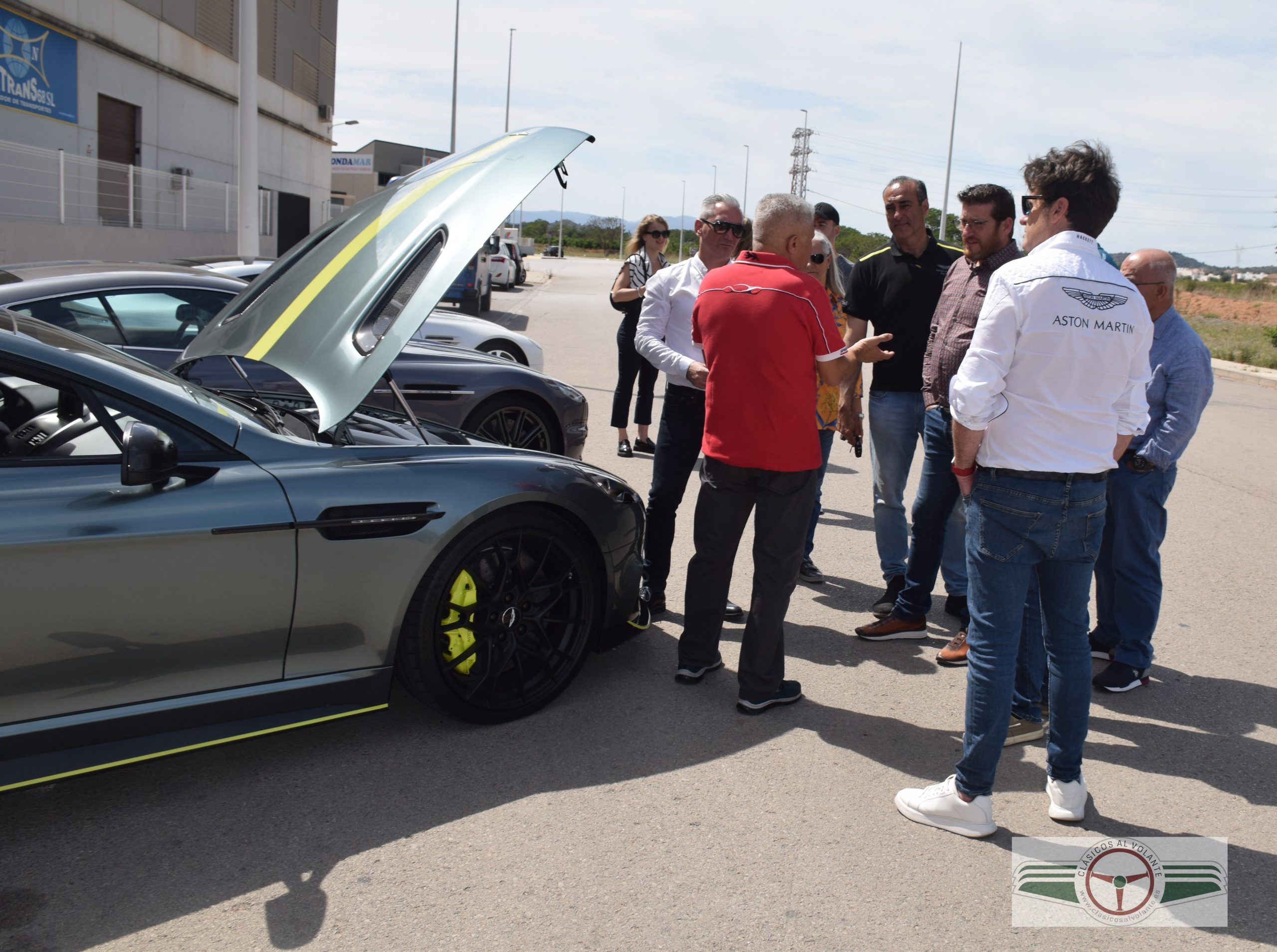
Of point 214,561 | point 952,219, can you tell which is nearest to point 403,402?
point 214,561

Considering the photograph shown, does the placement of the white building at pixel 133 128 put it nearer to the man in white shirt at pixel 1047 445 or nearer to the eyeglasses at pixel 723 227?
the eyeglasses at pixel 723 227

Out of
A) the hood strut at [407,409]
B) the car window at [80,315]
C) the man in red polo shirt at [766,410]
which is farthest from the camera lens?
the car window at [80,315]

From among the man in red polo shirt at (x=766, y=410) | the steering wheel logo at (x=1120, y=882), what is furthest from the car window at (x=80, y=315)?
the steering wheel logo at (x=1120, y=882)

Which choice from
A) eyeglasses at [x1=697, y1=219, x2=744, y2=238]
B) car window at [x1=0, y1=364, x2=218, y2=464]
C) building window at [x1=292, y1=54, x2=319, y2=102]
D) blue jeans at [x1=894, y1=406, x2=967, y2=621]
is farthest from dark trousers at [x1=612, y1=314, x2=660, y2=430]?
building window at [x1=292, y1=54, x2=319, y2=102]

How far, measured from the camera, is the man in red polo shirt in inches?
147

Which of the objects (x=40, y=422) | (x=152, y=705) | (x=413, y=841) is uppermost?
(x=40, y=422)

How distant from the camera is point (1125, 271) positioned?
4367 millimetres

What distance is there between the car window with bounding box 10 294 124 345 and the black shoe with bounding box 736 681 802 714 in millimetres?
3731

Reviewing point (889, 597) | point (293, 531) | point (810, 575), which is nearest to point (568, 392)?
point (810, 575)

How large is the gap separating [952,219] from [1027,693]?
67132 mm

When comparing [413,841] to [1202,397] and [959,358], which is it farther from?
[1202,397]

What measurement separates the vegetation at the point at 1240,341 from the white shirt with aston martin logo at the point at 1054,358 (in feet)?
62.3

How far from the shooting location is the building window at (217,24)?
22.5 m

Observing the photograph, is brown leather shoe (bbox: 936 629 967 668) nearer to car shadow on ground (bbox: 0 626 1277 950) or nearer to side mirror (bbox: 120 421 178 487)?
car shadow on ground (bbox: 0 626 1277 950)
